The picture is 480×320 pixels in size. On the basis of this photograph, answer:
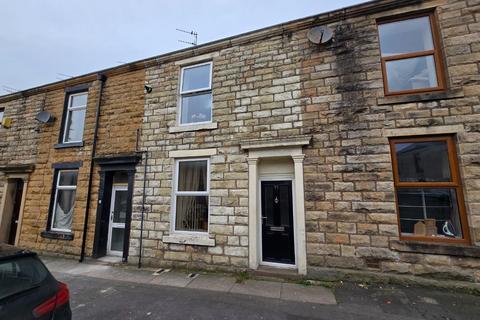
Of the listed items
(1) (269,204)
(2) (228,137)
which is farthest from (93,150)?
(1) (269,204)

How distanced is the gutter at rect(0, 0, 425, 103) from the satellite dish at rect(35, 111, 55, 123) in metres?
1.13

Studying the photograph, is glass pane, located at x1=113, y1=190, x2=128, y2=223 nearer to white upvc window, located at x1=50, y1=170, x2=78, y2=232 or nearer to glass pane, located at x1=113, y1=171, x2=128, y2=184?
glass pane, located at x1=113, y1=171, x2=128, y2=184

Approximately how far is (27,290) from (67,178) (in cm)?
676

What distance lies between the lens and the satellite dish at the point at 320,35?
557 centimetres

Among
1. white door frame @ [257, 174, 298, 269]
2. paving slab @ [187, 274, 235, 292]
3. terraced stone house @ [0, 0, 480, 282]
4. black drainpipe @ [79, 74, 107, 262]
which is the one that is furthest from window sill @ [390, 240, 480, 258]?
black drainpipe @ [79, 74, 107, 262]

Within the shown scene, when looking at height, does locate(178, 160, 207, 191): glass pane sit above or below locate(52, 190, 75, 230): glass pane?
above

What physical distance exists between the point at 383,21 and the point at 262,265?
6.54m

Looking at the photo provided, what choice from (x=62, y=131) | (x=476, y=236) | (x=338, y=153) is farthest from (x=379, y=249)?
(x=62, y=131)

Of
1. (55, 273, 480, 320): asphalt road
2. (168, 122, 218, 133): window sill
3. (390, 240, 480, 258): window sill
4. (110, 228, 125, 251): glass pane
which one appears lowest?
(55, 273, 480, 320): asphalt road

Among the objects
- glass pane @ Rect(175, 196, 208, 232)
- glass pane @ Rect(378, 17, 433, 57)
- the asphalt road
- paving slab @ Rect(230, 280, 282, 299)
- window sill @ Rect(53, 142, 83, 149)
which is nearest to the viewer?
the asphalt road

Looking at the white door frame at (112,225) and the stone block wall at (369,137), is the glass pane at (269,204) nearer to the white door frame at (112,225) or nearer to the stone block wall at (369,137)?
the stone block wall at (369,137)

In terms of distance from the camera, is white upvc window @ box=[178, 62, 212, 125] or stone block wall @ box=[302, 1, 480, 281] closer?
stone block wall @ box=[302, 1, 480, 281]

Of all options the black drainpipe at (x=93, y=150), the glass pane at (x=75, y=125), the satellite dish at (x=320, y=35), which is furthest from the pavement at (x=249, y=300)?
the satellite dish at (x=320, y=35)

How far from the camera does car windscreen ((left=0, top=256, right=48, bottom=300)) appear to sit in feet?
7.41
